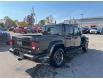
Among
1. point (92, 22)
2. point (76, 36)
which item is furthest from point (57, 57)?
point (92, 22)

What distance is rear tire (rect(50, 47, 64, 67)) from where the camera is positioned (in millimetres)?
6934

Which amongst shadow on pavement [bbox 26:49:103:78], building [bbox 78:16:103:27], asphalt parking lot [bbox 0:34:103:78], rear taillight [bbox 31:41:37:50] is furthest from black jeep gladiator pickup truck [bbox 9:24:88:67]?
building [bbox 78:16:103:27]

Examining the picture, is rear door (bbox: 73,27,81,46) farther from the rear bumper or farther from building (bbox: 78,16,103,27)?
building (bbox: 78,16,103,27)

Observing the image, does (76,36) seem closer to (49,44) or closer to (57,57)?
(57,57)

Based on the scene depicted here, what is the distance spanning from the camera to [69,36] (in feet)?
26.7

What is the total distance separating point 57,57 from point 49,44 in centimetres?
95

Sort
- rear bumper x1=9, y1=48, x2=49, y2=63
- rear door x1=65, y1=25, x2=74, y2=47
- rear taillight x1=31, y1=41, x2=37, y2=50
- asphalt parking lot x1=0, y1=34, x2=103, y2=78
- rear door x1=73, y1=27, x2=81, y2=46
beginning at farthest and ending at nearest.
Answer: rear door x1=73, y1=27, x2=81, y2=46, rear door x1=65, y1=25, x2=74, y2=47, asphalt parking lot x1=0, y1=34, x2=103, y2=78, rear taillight x1=31, y1=41, x2=37, y2=50, rear bumper x1=9, y1=48, x2=49, y2=63

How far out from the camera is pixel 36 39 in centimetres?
598

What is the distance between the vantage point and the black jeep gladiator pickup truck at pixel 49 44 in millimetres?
6049

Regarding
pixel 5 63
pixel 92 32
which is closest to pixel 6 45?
pixel 5 63

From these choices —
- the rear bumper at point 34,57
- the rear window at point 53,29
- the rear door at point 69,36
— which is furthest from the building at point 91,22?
the rear bumper at point 34,57

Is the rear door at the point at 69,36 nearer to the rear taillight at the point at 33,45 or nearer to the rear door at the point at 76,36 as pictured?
the rear door at the point at 76,36

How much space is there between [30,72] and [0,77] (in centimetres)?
114

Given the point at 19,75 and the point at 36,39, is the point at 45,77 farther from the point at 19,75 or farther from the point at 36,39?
the point at 36,39
